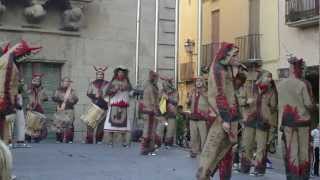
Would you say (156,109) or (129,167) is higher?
(156,109)

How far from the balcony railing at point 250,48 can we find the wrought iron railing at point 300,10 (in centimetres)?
335

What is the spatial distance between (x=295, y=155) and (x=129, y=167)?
10.8 feet

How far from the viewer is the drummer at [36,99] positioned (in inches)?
693

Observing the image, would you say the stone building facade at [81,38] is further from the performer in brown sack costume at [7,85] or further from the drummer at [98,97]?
the performer in brown sack costume at [7,85]

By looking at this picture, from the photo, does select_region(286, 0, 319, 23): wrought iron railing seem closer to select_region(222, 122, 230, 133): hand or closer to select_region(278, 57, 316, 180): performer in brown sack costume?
select_region(278, 57, 316, 180): performer in brown sack costume

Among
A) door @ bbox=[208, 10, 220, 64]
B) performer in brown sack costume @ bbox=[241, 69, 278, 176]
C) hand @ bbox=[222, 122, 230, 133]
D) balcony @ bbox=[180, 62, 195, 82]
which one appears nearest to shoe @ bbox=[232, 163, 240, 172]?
performer in brown sack costume @ bbox=[241, 69, 278, 176]

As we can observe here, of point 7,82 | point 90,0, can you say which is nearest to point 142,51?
point 90,0

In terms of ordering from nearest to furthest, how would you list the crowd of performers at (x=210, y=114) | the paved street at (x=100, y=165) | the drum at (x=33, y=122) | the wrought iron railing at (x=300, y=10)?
1. the crowd of performers at (x=210, y=114)
2. the paved street at (x=100, y=165)
3. the drum at (x=33, y=122)
4. the wrought iron railing at (x=300, y=10)

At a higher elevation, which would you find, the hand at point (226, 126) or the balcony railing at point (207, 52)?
the balcony railing at point (207, 52)

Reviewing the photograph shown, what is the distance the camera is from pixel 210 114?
30.1ft

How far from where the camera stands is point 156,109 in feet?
48.4

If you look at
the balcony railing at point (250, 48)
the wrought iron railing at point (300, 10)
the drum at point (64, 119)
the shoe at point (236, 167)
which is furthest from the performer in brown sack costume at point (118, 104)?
the balcony railing at point (250, 48)

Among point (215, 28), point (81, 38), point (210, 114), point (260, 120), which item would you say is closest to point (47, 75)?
point (81, 38)

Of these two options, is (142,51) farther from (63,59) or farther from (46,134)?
(46,134)
